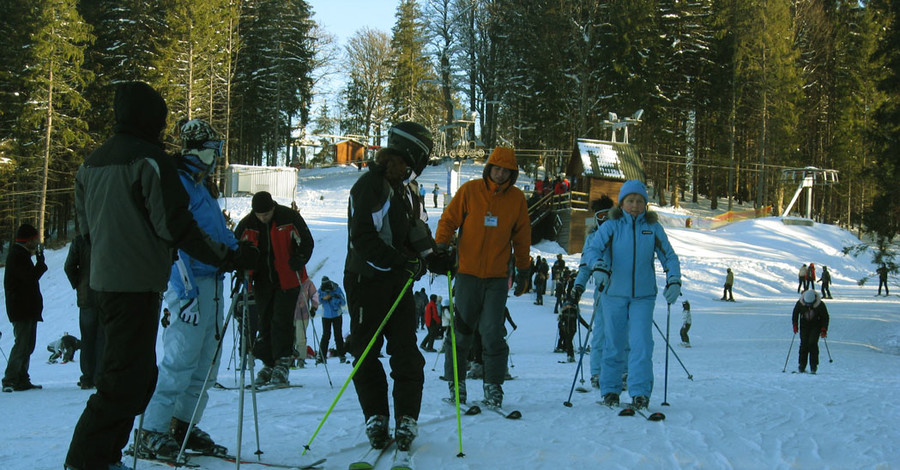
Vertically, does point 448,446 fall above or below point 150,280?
below

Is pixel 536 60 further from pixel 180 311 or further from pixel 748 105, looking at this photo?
pixel 180 311

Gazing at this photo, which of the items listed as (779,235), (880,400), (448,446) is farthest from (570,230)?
(448,446)

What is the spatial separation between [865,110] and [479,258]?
2044 inches

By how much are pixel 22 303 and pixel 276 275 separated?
3.16 metres

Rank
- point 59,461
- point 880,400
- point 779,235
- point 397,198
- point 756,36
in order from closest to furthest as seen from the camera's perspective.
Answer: point 59,461, point 397,198, point 880,400, point 779,235, point 756,36

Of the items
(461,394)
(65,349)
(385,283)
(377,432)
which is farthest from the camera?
(65,349)

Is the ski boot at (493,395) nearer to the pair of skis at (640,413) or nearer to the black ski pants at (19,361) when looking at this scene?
the pair of skis at (640,413)

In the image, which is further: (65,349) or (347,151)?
(347,151)

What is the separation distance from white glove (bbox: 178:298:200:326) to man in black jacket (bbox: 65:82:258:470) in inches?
22.6

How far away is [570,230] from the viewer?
31500 mm

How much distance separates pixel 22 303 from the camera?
26.1ft

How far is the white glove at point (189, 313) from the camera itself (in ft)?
13.8

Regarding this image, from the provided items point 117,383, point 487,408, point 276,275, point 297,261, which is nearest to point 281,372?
point 276,275

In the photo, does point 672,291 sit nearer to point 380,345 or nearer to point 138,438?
point 380,345
